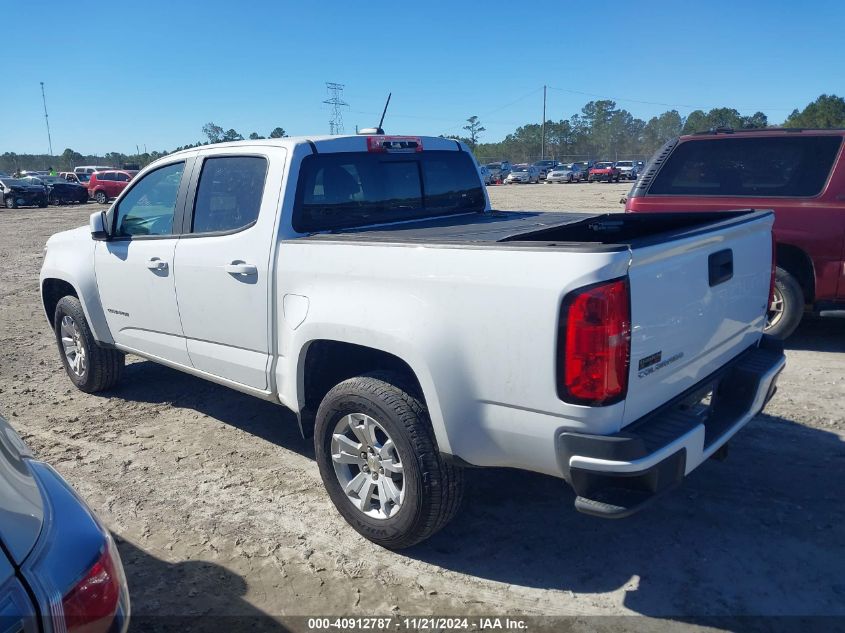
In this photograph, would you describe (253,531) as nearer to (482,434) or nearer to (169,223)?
(482,434)

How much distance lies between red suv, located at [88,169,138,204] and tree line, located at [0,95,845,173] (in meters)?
38.1

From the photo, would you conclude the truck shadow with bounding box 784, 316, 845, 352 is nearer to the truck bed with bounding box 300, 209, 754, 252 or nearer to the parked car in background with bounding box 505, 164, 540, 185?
the truck bed with bounding box 300, 209, 754, 252

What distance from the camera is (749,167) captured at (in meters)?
6.43

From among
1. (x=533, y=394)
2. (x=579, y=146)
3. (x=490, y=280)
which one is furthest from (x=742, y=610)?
(x=579, y=146)

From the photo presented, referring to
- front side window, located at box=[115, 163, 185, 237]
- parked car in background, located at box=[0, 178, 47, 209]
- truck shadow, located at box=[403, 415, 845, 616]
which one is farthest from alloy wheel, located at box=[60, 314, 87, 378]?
parked car in background, located at box=[0, 178, 47, 209]

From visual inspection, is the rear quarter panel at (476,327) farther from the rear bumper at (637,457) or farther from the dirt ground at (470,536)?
A: the dirt ground at (470,536)

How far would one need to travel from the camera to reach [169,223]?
455 cm

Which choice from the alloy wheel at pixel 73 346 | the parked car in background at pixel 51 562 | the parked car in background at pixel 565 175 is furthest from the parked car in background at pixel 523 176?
the parked car in background at pixel 51 562

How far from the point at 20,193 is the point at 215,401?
3265 cm

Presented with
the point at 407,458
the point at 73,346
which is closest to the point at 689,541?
the point at 407,458

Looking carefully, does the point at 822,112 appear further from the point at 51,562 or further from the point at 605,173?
the point at 51,562

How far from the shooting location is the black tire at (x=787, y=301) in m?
6.12

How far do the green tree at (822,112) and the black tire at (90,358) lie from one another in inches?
3013

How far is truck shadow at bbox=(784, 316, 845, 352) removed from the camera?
6385mm
